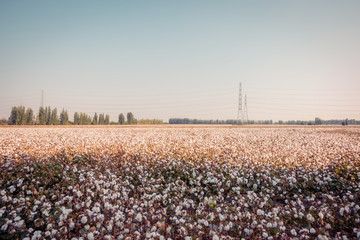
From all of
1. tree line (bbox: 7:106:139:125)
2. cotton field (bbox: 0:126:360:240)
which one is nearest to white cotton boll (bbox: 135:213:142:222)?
cotton field (bbox: 0:126:360:240)

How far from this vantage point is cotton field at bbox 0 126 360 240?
13.5 ft

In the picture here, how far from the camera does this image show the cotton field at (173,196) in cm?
412

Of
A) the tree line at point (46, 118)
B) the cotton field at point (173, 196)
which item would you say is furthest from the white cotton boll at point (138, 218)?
the tree line at point (46, 118)

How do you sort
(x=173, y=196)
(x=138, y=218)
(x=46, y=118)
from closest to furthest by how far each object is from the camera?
1. (x=138, y=218)
2. (x=173, y=196)
3. (x=46, y=118)

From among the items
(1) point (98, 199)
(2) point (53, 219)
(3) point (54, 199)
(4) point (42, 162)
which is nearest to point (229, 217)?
(1) point (98, 199)

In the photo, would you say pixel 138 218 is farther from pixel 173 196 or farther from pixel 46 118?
pixel 46 118

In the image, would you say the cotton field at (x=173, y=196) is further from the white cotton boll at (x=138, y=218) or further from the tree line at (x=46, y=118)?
the tree line at (x=46, y=118)

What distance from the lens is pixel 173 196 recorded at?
581 centimetres

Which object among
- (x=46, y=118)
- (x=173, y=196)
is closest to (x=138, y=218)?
(x=173, y=196)

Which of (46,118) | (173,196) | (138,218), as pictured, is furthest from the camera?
(46,118)

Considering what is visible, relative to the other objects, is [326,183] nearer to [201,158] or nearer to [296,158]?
[296,158]

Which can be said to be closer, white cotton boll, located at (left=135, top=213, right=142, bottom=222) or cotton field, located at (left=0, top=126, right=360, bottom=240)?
cotton field, located at (left=0, top=126, right=360, bottom=240)

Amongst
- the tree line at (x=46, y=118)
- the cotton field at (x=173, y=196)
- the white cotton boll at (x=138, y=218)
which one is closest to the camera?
the cotton field at (x=173, y=196)

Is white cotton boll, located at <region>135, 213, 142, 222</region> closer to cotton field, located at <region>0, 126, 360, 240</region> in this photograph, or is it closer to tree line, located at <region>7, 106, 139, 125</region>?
cotton field, located at <region>0, 126, 360, 240</region>
